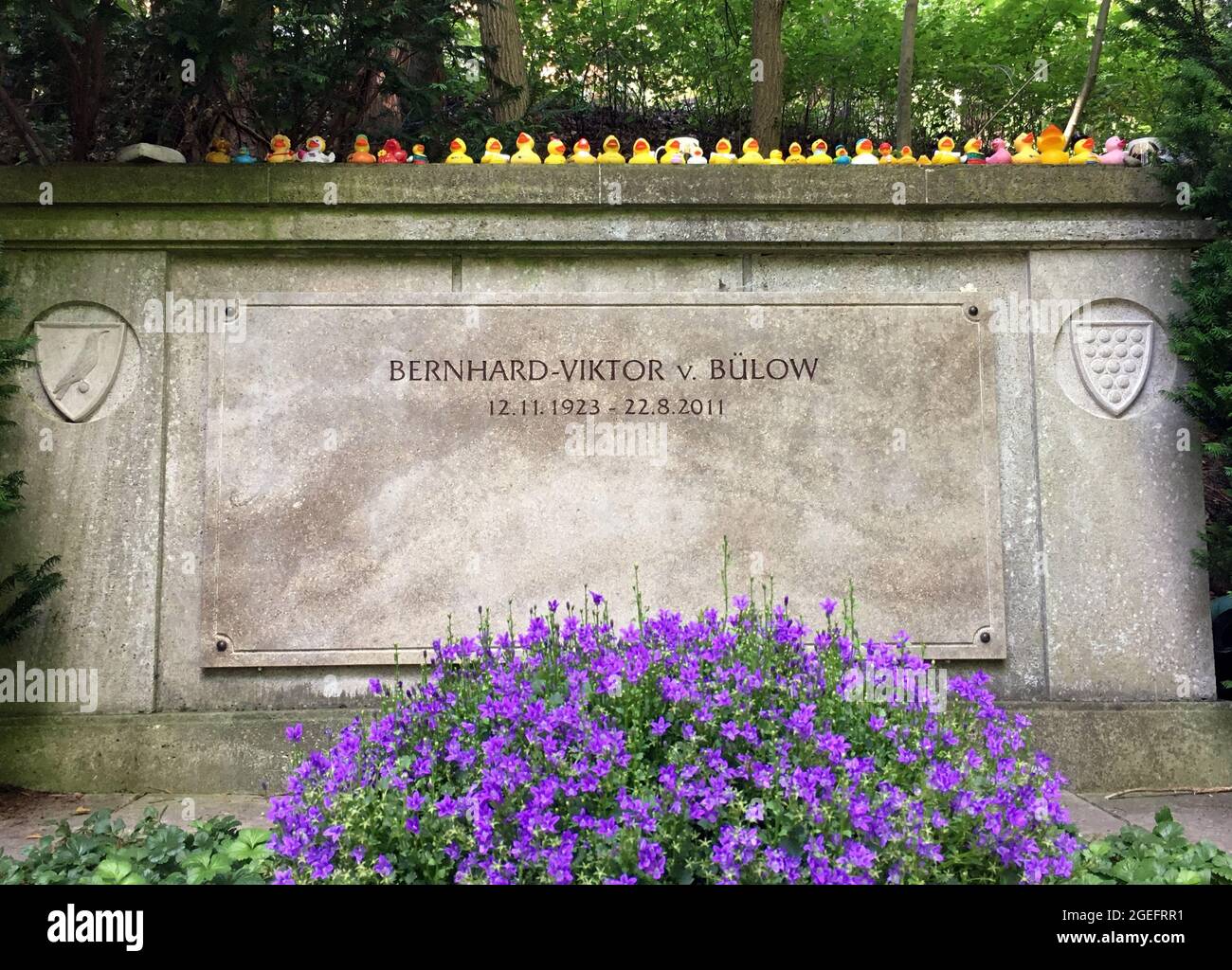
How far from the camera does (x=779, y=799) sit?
2096mm

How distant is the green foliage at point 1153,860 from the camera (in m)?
2.88

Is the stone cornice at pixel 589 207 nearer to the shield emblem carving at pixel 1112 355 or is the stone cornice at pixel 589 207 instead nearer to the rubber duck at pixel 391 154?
the rubber duck at pixel 391 154

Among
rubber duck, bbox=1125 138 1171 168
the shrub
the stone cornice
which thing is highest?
rubber duck, bbox=1125 138 1171 168

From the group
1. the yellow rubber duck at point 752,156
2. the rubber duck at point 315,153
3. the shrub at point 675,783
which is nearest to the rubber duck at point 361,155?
the rubber duck at point 315,153

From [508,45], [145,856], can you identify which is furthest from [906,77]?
[145,856]

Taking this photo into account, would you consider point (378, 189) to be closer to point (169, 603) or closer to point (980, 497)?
point (169, 603)

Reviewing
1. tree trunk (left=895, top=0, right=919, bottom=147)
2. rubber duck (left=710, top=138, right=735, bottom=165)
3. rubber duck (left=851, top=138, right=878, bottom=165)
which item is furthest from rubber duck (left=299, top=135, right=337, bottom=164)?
tree trunk (left=895, top=0, right=919, bottom=147)

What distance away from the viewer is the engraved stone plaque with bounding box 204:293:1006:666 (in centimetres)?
472

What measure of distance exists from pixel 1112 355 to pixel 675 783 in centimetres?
390

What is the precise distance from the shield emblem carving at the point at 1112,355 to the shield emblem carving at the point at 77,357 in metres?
4.73

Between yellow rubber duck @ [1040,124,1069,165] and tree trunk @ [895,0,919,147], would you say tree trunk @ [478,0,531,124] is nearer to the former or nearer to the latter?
tree trunk @ [895,0,919,147]

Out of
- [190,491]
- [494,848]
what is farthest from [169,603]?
[494,848]

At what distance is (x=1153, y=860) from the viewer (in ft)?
10.0

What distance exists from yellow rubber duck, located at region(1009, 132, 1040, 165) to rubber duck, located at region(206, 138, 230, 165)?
156 inches
